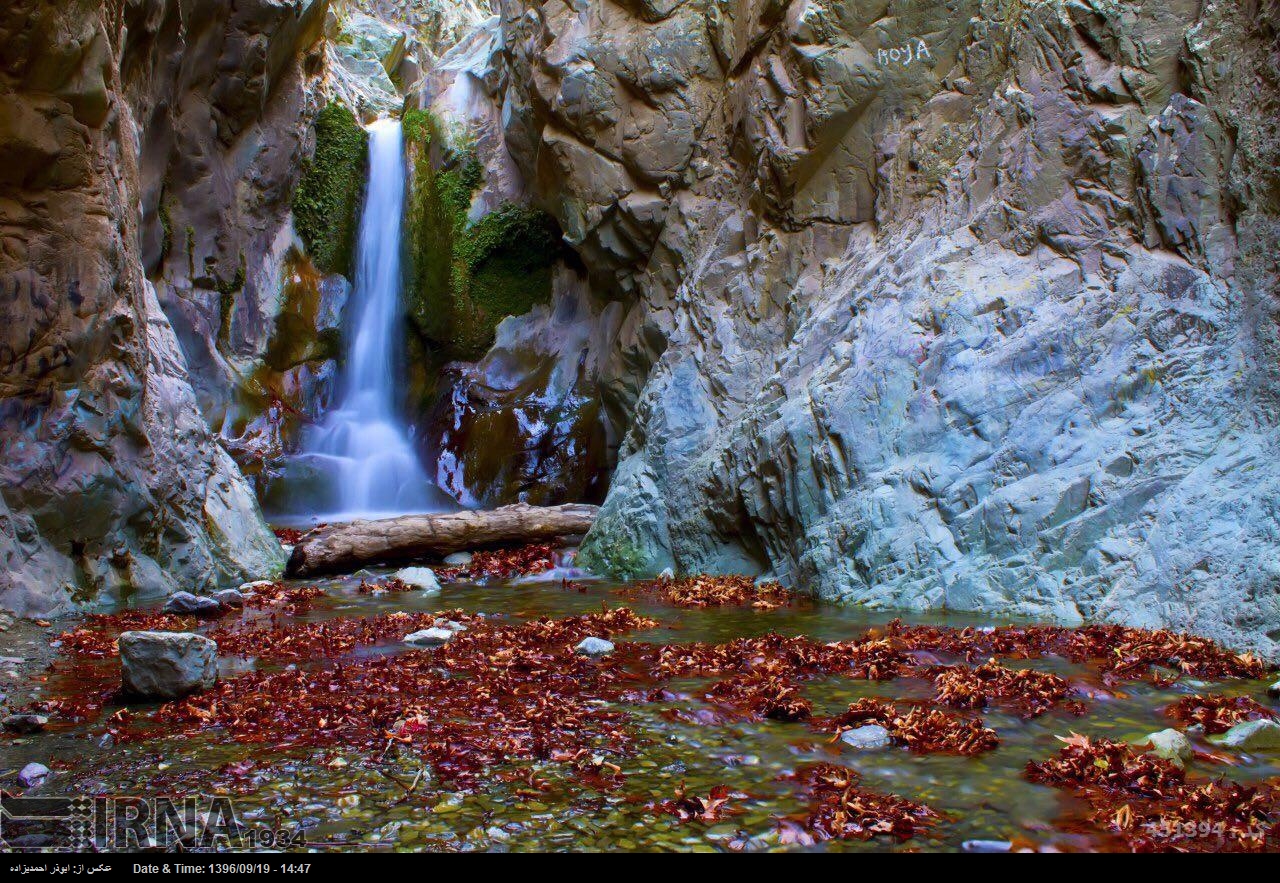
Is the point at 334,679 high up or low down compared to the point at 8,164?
down

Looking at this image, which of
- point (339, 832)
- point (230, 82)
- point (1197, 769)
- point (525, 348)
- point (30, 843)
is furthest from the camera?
point (525, 348)

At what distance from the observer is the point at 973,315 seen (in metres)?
9.52

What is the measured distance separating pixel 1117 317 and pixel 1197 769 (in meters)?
5.75

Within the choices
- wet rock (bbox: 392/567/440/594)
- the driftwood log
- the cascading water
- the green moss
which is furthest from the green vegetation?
wet rock (bbox: 392/567/440/594)

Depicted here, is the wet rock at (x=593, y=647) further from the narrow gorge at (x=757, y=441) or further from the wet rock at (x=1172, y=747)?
the wet rock at (x=1172, y=747)

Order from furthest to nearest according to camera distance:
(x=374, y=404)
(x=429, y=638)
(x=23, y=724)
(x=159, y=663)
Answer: (x=374, y=404) → (x=429, y=638) → (x=159, y=663) → (x=23, y=724)

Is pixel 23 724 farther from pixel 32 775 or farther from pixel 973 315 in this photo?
pixel 973 315

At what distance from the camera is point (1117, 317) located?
8.52 m

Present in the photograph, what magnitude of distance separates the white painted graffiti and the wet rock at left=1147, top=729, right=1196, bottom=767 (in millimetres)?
10100

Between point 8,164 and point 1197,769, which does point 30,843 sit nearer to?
point 1197,769

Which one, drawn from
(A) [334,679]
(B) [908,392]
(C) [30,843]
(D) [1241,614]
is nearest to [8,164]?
(A) [334,679]

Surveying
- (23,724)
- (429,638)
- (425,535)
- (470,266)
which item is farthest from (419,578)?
(470,266)

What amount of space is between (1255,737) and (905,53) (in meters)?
10.2

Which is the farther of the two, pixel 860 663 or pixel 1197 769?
pixel 860 663
